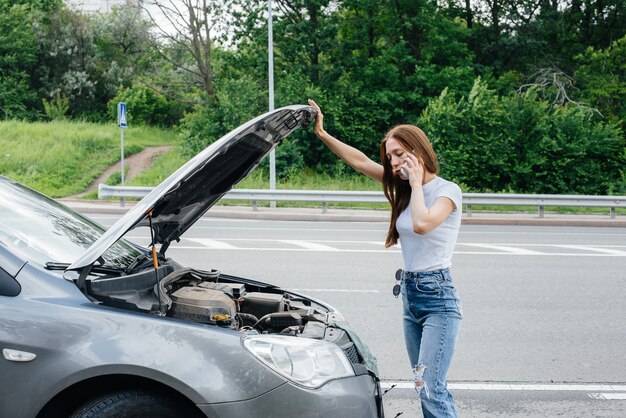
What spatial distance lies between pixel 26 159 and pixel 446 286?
24757 mm

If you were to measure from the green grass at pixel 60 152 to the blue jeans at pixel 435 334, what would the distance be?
2037cm

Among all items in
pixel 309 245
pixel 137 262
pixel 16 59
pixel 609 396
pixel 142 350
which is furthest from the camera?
pixel 16 59

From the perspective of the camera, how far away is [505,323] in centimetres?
683

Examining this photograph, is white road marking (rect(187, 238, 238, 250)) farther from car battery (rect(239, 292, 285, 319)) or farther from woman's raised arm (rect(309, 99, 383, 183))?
car battery (rect(239, 292, 285, 319))

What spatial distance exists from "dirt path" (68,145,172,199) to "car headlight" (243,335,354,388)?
21.0 metres

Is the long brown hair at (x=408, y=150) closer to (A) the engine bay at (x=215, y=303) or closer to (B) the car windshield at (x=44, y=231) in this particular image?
(A) the engine bay at (x=215, y=303)

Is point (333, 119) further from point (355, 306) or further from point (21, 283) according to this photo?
point (21, 283)

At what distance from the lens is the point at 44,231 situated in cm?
336

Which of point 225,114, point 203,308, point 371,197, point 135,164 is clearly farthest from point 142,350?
point 135,164

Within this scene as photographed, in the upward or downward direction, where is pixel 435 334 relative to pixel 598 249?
upward

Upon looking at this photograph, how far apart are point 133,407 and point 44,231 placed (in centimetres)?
118

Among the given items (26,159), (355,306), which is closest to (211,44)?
(26,159)

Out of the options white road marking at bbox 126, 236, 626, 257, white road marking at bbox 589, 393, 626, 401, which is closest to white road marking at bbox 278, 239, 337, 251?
white road marking at bbox 126, 236, 626, 257

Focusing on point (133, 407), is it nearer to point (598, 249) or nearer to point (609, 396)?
point (609, 396)
